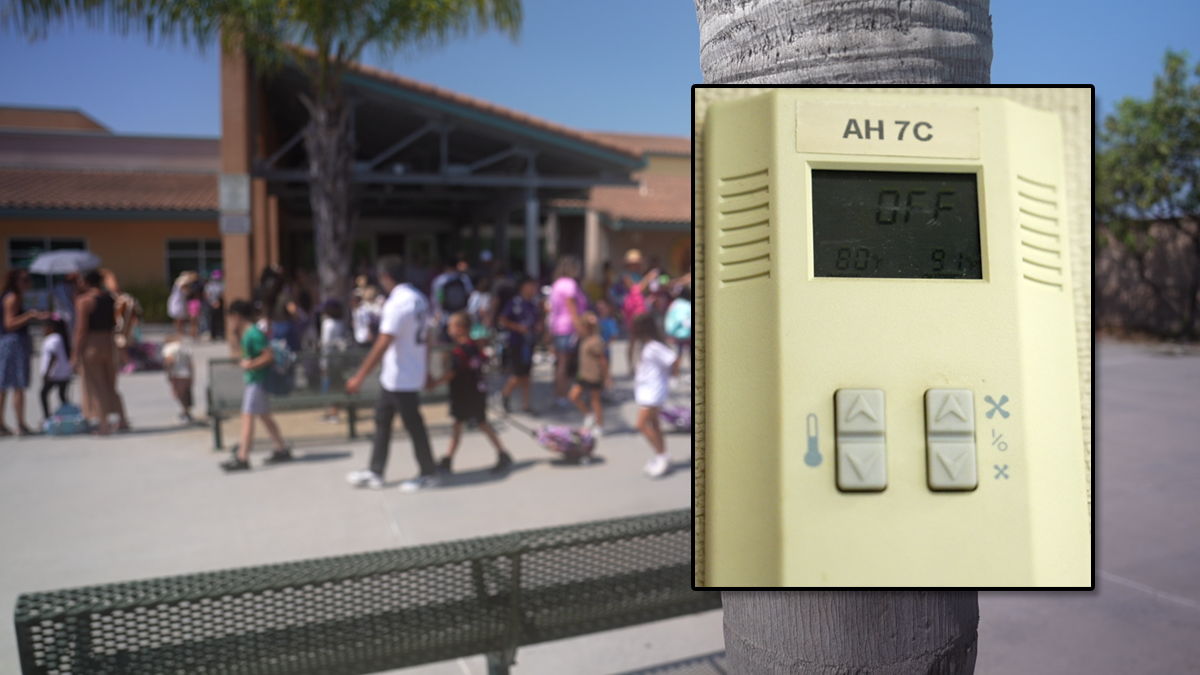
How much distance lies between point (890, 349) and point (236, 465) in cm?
716

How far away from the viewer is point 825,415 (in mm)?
693

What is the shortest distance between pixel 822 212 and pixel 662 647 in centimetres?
347

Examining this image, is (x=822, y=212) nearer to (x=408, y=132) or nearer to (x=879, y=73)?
(x=879, y=73)

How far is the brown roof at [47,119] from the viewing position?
33.4 metres

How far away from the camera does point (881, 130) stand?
2.33 feet

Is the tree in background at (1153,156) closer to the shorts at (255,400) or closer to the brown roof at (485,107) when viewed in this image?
the brown roof at (485,107)

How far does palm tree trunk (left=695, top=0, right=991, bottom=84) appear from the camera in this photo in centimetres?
87

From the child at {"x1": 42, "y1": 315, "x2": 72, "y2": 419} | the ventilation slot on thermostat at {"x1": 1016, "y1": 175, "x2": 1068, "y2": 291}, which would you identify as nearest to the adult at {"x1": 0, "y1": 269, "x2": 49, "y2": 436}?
the child at {"x1": 42, "y1": 315, "x2": 72, "y2": 419}

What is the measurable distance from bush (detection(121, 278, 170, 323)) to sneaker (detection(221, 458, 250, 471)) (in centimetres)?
1782

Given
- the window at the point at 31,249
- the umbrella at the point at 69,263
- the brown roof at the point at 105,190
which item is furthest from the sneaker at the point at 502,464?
the window at the point at 31,249

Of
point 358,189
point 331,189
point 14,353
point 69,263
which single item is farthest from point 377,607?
point 358,189

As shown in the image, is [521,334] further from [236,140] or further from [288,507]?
[236,140]

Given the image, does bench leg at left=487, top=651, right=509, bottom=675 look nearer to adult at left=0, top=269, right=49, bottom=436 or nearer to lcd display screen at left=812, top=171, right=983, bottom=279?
lcd display screen at left=812, top=171, right=983, bottom=279

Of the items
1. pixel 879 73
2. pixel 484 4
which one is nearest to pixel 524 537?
pixel 879 73
